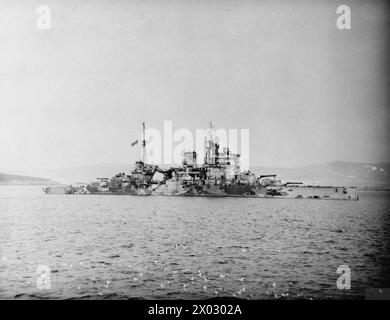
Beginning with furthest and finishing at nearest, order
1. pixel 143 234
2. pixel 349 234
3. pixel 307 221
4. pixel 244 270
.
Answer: pixel 307 221 < pixel 349 234 < pixel 143 234 < pixel 244 270

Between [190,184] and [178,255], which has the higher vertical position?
[190,184]

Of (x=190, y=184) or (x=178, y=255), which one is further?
(x=190, y=184)

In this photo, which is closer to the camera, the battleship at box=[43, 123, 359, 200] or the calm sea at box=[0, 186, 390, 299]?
the calm sea at box=[0, 186, 390, 299]

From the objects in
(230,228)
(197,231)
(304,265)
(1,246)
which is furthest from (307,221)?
(1,246)

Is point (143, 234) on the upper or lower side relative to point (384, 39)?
lower

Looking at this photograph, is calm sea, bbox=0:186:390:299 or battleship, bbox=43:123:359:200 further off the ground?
battleship, bbox=43:123:359:200

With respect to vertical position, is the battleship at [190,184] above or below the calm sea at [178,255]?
above

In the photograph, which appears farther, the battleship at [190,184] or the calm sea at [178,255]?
the battleship at [190,184]
